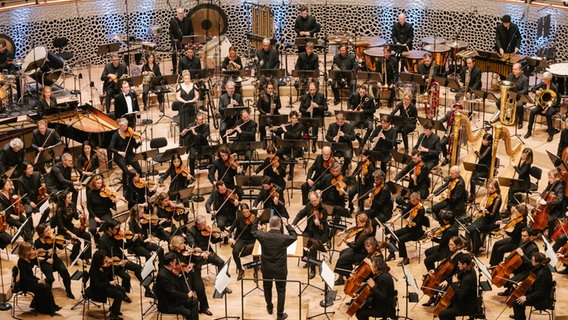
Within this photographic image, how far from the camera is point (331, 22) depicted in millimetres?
21156

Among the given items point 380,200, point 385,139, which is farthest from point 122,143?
point 380,200

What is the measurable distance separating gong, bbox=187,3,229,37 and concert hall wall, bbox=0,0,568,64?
4.37ft

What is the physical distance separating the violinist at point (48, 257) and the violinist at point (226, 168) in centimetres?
308

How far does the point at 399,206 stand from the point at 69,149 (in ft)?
18.3

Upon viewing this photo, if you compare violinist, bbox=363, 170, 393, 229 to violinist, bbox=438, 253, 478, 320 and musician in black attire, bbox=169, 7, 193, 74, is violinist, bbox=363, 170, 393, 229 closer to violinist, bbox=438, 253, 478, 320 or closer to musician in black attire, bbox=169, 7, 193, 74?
violinist, bbox=438, 253, 478, 320

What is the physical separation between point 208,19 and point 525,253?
972 centimetres

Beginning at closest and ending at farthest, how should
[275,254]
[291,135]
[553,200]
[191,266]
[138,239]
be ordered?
1. [191,266]
2. [275,254]
3. [138,239]
4. [553,200]
5. [291,135]

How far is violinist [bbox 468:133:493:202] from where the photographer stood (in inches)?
575

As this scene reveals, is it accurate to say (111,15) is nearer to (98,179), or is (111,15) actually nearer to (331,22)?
(331,22)

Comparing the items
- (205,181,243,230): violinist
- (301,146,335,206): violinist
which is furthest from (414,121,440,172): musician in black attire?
(205,181,243,230): violinist

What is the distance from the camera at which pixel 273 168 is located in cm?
1466

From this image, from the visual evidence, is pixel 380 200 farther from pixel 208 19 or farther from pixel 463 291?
pixel 208 19

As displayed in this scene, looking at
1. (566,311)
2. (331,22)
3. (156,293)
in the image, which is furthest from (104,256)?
(331,22)

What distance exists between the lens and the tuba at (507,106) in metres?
16.8
